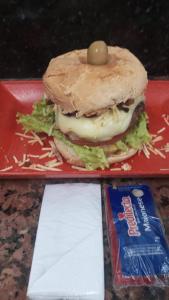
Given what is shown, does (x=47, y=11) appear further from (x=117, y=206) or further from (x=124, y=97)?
(x=117, y=206)

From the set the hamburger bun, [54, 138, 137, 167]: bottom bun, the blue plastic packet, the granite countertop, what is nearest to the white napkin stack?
the blue plastic packet

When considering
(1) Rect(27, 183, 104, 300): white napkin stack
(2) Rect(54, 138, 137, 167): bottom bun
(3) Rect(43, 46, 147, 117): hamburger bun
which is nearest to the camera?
(1) Rect(27, 183, 104, 300): white napkin stack

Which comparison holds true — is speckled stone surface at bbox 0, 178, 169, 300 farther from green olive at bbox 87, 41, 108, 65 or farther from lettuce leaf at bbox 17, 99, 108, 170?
green olive at bbox 87, 41, 108, 65

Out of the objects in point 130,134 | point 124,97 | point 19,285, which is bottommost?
point 19,285

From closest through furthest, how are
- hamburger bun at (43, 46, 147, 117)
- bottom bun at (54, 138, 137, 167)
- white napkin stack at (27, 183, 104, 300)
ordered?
white napkin stack at (27, 183, 104, 300) < hamburger bun at (43, 46, 147, 117) < bottom bun at (54, 138, 137, 167)

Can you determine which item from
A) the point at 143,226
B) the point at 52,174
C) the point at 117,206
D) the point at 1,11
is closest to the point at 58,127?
the point at 52,174

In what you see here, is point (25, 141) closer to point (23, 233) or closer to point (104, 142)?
point (104, 142)
